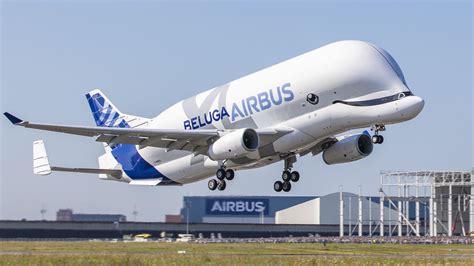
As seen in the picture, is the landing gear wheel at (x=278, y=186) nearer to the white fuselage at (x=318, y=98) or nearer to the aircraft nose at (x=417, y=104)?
the white fuselage at (x=318, y=98)

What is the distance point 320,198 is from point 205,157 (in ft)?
348

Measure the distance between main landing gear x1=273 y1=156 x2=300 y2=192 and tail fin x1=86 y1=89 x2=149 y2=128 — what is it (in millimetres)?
10782

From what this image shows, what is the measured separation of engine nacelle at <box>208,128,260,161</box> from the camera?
185 ft

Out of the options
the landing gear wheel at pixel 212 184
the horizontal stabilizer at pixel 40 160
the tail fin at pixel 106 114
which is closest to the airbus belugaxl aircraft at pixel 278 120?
the landing gear wheel at pixel 212 184

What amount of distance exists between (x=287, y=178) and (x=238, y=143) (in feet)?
19.5

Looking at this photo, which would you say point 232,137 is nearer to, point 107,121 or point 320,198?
point 107,121

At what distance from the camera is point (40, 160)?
6825cm

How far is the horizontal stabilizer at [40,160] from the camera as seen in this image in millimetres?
67375

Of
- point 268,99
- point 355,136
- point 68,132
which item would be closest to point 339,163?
point 355,136

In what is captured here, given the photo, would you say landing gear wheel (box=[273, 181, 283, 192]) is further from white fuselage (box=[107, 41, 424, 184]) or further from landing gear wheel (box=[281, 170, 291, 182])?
white fuselage (box=[107, 41, 424, 184])

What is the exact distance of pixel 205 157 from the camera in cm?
6194

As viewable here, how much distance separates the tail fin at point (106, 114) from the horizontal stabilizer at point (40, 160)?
14.5 feet

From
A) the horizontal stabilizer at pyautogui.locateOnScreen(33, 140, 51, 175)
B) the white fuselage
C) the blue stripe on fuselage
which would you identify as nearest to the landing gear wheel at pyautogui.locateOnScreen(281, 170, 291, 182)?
the white fuselage

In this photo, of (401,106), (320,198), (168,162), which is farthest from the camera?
(320,198)
